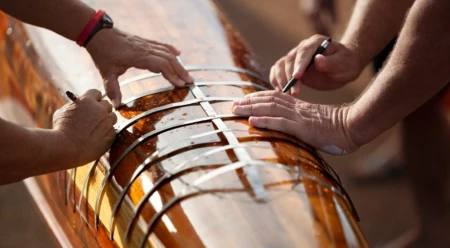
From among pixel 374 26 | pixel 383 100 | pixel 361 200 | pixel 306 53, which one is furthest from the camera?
pixel 361 200

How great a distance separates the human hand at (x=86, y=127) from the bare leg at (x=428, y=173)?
4.43ft

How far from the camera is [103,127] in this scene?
1570 mm

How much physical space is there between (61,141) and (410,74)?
79 centimetres

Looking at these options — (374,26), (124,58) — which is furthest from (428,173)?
(124,58)

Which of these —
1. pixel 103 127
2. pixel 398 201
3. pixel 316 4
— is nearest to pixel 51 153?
pixel 103 127

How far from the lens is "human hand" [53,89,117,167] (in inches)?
59.7

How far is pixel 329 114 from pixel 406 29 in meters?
0.28

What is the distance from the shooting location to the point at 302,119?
1.58 m

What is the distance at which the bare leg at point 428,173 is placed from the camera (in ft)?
8.24

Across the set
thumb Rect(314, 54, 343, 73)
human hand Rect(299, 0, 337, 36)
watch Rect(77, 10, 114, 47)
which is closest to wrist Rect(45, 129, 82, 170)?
watch Rect(77, 10, 114, 47)

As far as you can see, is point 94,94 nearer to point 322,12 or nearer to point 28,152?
point 28,152

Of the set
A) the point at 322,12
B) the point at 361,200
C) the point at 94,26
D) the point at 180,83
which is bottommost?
the point at 361,200

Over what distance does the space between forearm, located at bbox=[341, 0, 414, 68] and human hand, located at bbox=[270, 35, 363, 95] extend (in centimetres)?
4

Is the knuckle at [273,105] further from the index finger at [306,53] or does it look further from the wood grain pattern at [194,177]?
the index finger at [306,53]
